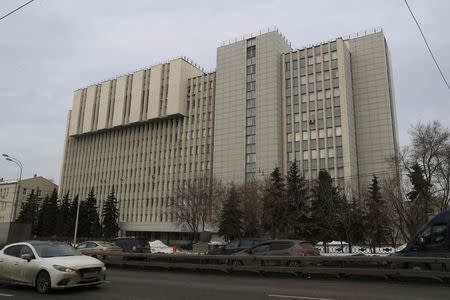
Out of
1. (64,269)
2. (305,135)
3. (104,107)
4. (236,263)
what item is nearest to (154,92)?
(104,107)

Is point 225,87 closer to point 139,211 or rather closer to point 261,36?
point 261,36

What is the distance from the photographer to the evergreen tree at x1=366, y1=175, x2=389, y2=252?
4631 centimetres

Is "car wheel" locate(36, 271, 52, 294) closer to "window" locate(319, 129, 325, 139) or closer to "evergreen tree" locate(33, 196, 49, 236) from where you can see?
"window" locate(319, 129, 325, 139)

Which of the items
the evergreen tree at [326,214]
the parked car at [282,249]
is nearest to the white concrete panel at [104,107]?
the evergreen tree at [326,214]

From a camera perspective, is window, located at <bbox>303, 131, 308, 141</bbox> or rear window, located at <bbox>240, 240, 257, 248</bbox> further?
window, located at <bbox>303, 131, 308, 141</bbox>

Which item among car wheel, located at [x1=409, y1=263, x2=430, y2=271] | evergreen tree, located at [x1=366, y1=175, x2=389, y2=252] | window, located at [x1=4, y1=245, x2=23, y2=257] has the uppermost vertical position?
evergreen tree, located at [x1=366, y1=175, x2=389, y2=252]

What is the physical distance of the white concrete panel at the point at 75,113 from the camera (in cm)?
11619

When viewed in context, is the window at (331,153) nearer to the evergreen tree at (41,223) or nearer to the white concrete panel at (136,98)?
the white concrete panel at (136,98)

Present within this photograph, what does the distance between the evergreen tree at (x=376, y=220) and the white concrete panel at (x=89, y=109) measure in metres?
82.3

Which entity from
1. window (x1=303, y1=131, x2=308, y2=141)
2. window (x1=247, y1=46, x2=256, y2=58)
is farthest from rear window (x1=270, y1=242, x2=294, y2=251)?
window (x1=247, y1=46, x2=256, y2=58)

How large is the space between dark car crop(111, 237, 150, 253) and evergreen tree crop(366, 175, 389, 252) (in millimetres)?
27409

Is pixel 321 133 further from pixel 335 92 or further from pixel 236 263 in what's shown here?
pixel 236 263

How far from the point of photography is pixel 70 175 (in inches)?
4648

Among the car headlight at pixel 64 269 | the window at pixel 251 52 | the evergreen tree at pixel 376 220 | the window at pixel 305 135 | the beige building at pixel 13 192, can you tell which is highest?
the window at pixel 251 52
